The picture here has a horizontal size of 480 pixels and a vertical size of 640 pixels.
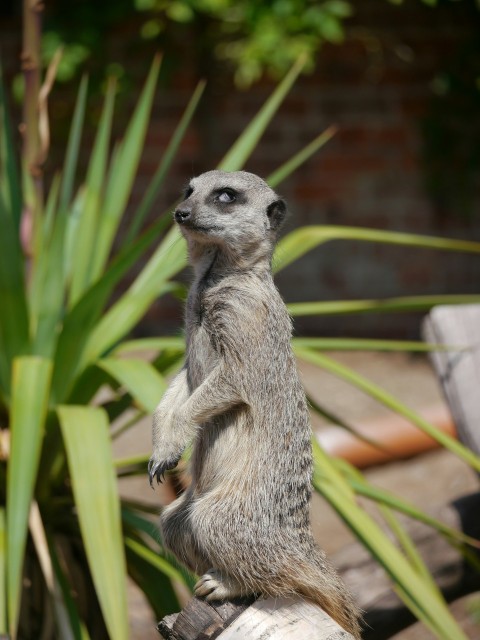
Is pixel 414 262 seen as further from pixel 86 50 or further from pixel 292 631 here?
pixel 292 631

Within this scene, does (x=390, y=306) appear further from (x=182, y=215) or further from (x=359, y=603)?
(x=182, y=215)

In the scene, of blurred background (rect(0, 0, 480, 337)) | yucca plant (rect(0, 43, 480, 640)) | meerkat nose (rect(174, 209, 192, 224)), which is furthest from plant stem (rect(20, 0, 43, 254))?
blurred background (rect(0, 0, 480, 337))

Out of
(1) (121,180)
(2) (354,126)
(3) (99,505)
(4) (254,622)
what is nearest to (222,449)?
(4) (254,622)

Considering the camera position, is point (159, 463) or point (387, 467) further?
point (387, 467)

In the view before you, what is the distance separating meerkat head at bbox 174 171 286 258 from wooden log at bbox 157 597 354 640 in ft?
2.09

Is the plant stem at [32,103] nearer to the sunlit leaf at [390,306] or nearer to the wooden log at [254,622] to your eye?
the sunlit leaf at [390,306]

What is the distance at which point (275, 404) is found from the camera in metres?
1.73

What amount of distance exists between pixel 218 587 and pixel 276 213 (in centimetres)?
70

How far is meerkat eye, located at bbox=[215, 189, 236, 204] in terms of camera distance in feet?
5.72

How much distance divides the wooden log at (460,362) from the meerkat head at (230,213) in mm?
1471

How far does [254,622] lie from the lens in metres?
1.69

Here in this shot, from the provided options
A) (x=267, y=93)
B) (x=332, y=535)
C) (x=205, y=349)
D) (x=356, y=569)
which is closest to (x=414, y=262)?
(x=267, y=93)

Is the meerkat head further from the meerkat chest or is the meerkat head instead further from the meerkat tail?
the meerkat tail

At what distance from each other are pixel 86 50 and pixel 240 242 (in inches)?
184
